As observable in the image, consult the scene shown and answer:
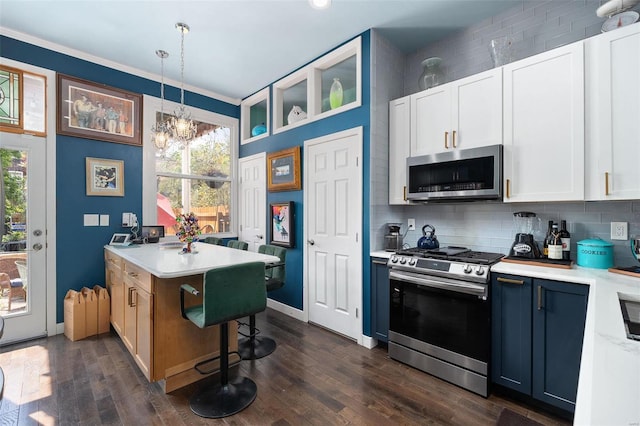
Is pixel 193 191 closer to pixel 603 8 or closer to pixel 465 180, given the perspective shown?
pixel 465 180

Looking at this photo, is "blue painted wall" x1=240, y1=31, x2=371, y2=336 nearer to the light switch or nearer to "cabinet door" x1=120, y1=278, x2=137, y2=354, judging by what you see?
"cabinet door" x1=120, y1=278, x2=137, y2=354

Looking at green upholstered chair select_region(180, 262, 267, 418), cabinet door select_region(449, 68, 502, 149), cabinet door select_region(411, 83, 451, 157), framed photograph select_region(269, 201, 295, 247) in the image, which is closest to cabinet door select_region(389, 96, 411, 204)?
cabinet door select_region(411, 83, 451, 157)

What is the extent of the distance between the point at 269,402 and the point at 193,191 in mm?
3233

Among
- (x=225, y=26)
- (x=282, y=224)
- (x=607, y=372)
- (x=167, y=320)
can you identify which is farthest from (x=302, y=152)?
(x=607, y=372)

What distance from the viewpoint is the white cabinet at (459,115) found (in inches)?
96.3

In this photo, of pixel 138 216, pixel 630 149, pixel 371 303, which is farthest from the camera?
pixel 138 216

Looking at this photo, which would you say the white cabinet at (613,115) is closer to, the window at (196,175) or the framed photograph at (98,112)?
the window at (196,175)

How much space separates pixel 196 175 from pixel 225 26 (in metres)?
2.16

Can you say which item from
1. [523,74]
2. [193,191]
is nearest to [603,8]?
[523,74]

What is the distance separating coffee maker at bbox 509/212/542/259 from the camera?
2369 millimetres

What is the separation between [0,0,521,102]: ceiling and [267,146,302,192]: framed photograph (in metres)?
1.11

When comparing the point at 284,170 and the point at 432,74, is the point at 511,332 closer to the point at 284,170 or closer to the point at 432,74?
the point at 432,74

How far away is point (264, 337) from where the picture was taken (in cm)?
311

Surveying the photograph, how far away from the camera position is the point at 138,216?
12.4ft
